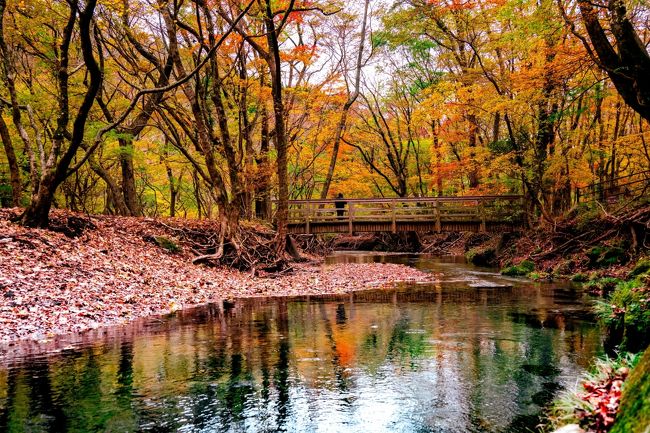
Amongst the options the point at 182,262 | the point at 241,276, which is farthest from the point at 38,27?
the point at 241,276

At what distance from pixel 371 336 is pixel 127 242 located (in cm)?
943

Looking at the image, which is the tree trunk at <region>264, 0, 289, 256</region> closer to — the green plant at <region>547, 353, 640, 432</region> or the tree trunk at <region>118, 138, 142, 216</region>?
the tree trunk at <region>118, 138, 142, 216</region>

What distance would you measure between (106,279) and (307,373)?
678cm

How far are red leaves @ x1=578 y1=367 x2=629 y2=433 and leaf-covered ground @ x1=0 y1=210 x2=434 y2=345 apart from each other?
287 inches

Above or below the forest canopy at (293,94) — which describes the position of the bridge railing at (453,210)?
below

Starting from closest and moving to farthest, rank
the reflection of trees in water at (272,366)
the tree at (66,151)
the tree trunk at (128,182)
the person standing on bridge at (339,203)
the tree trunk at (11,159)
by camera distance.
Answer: the reflection of trees in water at (272,366) < the tree at (66,151) < the tree trunk at (11,159) < the tree trunk at (128,182) < the person standing on bridge at (339,203)

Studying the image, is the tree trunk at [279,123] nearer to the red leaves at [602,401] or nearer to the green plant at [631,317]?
the green plant at [631,317]

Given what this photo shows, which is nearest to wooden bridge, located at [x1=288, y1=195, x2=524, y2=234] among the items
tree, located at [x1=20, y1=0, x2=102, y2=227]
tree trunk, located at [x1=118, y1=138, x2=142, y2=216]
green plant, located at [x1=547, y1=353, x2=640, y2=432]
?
tree trunk, located at [x1=118, y1=138, x2=142, y2=216]

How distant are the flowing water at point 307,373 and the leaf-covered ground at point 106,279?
3.42ft

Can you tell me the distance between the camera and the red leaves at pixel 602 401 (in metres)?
2.77

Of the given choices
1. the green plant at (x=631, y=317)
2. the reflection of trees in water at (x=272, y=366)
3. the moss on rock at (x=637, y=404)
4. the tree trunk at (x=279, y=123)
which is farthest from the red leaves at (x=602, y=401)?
the tree trunk at (x=279, y=123)

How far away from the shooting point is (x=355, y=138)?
34.2 metres

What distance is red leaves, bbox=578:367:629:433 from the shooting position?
277 cm

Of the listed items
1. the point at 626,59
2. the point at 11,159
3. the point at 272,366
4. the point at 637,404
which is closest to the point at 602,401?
the point at 637,404
